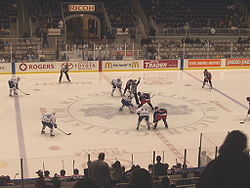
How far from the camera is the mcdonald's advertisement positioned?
894 inches

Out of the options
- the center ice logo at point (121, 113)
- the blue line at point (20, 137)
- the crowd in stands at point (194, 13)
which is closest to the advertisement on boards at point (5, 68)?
the blue line at point (20, 137)

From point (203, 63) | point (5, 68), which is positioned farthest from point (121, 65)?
point (5, 68)

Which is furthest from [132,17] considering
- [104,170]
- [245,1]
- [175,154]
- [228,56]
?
[104,170]

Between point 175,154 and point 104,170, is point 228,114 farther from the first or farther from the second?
point 104,170

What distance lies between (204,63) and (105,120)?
11768 mm

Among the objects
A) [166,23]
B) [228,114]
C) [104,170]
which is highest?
[166,23]

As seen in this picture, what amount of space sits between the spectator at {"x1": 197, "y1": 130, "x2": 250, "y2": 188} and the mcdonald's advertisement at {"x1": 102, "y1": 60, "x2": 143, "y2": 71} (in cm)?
2003

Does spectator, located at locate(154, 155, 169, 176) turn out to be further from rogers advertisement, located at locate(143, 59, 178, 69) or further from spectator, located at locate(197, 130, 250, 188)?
rogers advertisement, located at locate(143, 59, 178, 69)

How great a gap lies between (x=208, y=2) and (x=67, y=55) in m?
13.4

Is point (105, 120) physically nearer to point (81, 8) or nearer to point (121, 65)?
point (121, 65)

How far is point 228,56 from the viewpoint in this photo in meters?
24.2

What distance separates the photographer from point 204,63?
24.0 meters

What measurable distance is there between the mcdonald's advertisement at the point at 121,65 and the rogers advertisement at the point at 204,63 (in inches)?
114

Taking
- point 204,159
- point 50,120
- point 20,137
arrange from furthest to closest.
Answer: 1. point 20,137
2. point 50,120
3. point 204,159
